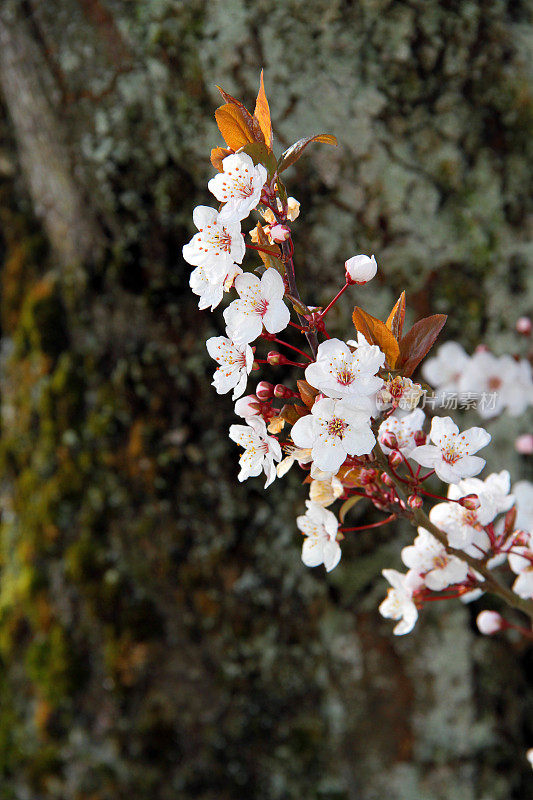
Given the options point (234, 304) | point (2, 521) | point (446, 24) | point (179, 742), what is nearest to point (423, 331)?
point (234, 304)

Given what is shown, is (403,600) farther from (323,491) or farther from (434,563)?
(323,491)

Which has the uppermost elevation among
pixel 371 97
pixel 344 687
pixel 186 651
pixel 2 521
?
pixel 371 97

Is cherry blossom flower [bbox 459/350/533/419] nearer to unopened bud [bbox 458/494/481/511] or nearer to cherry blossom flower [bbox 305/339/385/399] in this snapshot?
unopened bud [bbox 458/494/481/511]

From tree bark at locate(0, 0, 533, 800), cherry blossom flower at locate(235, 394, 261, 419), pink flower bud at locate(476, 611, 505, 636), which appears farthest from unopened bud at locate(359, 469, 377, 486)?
tree bark at locate(0, 0, 533, 800)

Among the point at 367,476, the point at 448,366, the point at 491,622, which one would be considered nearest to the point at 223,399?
the point at 448,366

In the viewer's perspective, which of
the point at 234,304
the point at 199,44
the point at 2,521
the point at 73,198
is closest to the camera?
the point at 234,304

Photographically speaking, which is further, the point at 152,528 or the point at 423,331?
the point at 152,528

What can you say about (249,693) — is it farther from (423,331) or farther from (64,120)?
(64,120)
